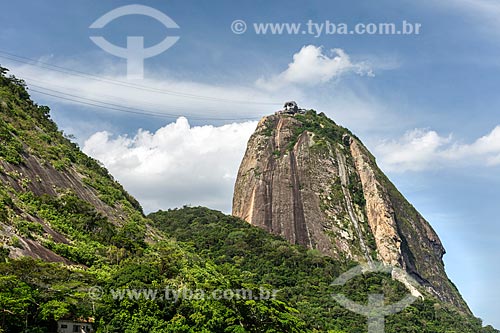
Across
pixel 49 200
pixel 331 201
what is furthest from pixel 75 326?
pixel 331 201

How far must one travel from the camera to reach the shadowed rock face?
9750 centimetres

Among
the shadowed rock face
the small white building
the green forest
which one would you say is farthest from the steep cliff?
the shadowed rock face

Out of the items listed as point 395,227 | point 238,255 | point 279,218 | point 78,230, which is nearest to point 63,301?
point 78,230

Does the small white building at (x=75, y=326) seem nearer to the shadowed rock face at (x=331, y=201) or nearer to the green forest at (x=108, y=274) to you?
the green forest at (x=108, y=274)

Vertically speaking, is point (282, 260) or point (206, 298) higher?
point (282, 260)

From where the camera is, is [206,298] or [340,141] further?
[340,141]

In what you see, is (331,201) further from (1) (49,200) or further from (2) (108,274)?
(2) (108,274)

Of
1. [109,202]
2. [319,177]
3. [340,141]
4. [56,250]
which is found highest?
[340,141]

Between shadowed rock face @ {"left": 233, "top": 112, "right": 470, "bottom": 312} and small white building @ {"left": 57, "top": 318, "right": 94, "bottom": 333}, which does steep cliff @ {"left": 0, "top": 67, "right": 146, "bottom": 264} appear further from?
shadowed rock face @ {"left": 233, "top": 112, "right": 470, "bottom": 312}

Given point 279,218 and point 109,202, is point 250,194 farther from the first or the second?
point 109,202

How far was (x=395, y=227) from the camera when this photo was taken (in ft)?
327

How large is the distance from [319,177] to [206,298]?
72.5 m

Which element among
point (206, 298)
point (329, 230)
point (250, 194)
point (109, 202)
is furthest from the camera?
point (250, 194)

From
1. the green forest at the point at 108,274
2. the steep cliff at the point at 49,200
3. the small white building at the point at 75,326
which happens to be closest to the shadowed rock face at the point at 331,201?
the green forest at the point at 108,274
